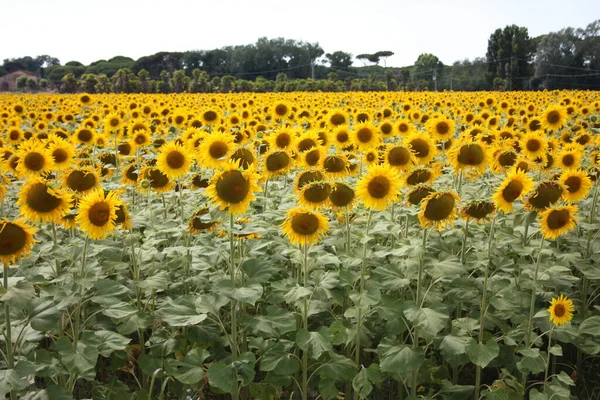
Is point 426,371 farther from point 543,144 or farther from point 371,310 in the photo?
point 543,144

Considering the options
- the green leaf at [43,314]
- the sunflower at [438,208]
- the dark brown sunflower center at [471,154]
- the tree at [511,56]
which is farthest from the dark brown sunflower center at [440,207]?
the tree at [511,56]

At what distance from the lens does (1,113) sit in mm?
12578

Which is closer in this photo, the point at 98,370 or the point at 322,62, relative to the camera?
the point at 98,370

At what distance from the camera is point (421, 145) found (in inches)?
195

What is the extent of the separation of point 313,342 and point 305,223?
0.72m

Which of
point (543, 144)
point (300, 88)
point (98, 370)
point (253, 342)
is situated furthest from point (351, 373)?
point (300, 88)

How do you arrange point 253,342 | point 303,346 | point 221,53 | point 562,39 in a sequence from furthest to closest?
1. point 221,53
2. point 562,39
3. point 253,342
4. point 303,346

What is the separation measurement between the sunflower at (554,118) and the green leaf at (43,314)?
7331 millimetres

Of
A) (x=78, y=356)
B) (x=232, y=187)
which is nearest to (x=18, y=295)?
(x=78, y=356)

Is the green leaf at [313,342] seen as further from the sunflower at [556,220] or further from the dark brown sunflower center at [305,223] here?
the sunflower at [556,220]

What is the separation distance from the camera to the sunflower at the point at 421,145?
491 cm

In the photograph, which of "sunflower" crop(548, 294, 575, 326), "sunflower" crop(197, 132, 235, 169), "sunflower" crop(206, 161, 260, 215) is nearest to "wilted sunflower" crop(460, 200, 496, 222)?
"sunflower" crop(548, 294, 575, 326)

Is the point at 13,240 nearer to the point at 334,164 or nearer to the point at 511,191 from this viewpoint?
the point at 334,164

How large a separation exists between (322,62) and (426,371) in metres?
104
